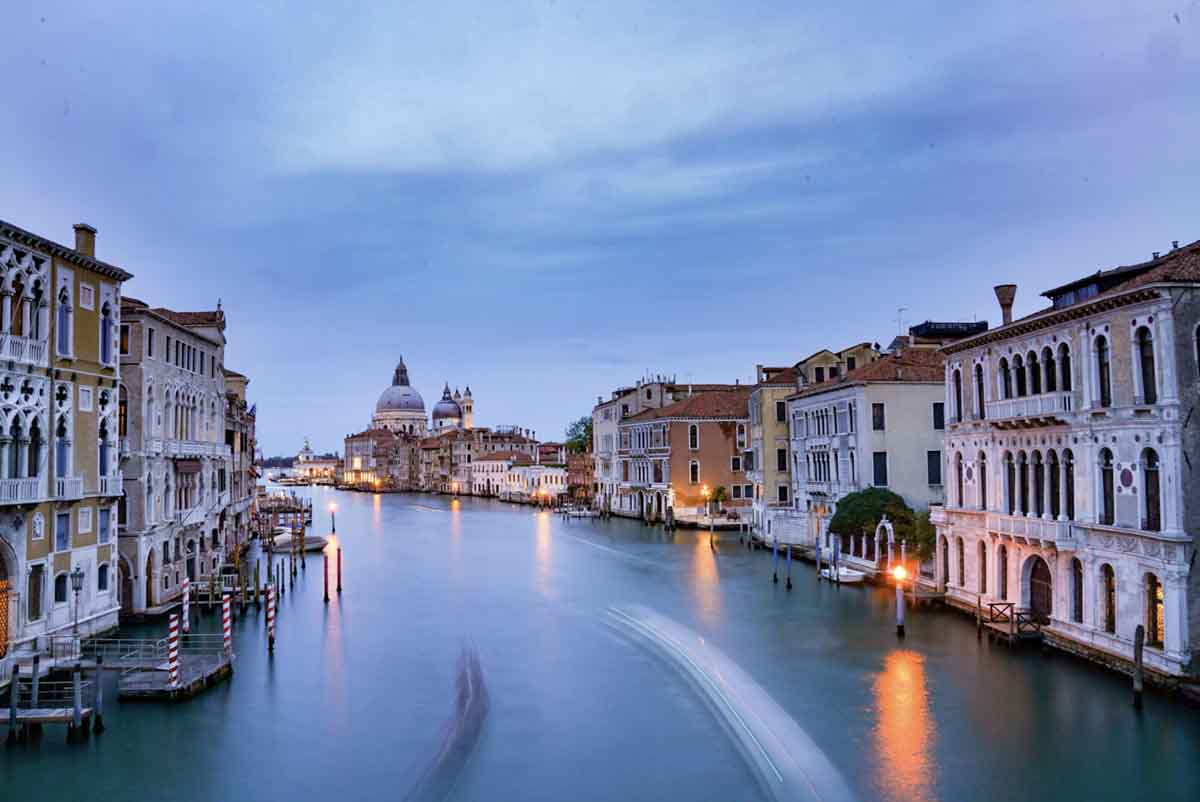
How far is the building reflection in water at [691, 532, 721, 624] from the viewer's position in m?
25.4

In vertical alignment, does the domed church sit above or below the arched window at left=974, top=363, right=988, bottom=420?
above

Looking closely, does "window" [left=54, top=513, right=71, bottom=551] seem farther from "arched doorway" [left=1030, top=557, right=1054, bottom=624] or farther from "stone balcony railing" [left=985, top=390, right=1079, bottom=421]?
"arched doorway" [left=1030, top=557, right=1054, bottom=624]

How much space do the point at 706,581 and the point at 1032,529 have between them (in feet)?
45.5

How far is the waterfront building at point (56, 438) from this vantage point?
1634 cm

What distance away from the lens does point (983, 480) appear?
2195 cm

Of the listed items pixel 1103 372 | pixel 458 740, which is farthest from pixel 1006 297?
pixel 458 740

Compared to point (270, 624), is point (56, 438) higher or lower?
higher

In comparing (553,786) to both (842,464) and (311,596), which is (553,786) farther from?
(842,464)

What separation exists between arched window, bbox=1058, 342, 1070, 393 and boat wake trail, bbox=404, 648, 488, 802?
41.1 feet

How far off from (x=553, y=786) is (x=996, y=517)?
12939 millimetres

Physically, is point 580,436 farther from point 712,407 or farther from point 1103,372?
point 1103,372

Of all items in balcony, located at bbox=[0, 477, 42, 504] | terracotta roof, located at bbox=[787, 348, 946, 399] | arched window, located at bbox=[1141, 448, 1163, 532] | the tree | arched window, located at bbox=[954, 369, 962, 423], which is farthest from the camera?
the tree

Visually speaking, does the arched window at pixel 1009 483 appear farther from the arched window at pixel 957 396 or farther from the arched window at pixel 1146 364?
the arched window at pixel 1146 364

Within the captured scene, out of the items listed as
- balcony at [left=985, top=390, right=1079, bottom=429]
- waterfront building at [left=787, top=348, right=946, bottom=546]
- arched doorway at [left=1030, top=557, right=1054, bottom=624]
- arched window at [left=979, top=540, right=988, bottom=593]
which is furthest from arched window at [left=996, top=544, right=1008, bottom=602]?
waterfront building at [left=787, top=348, right=946, bottom=546]
